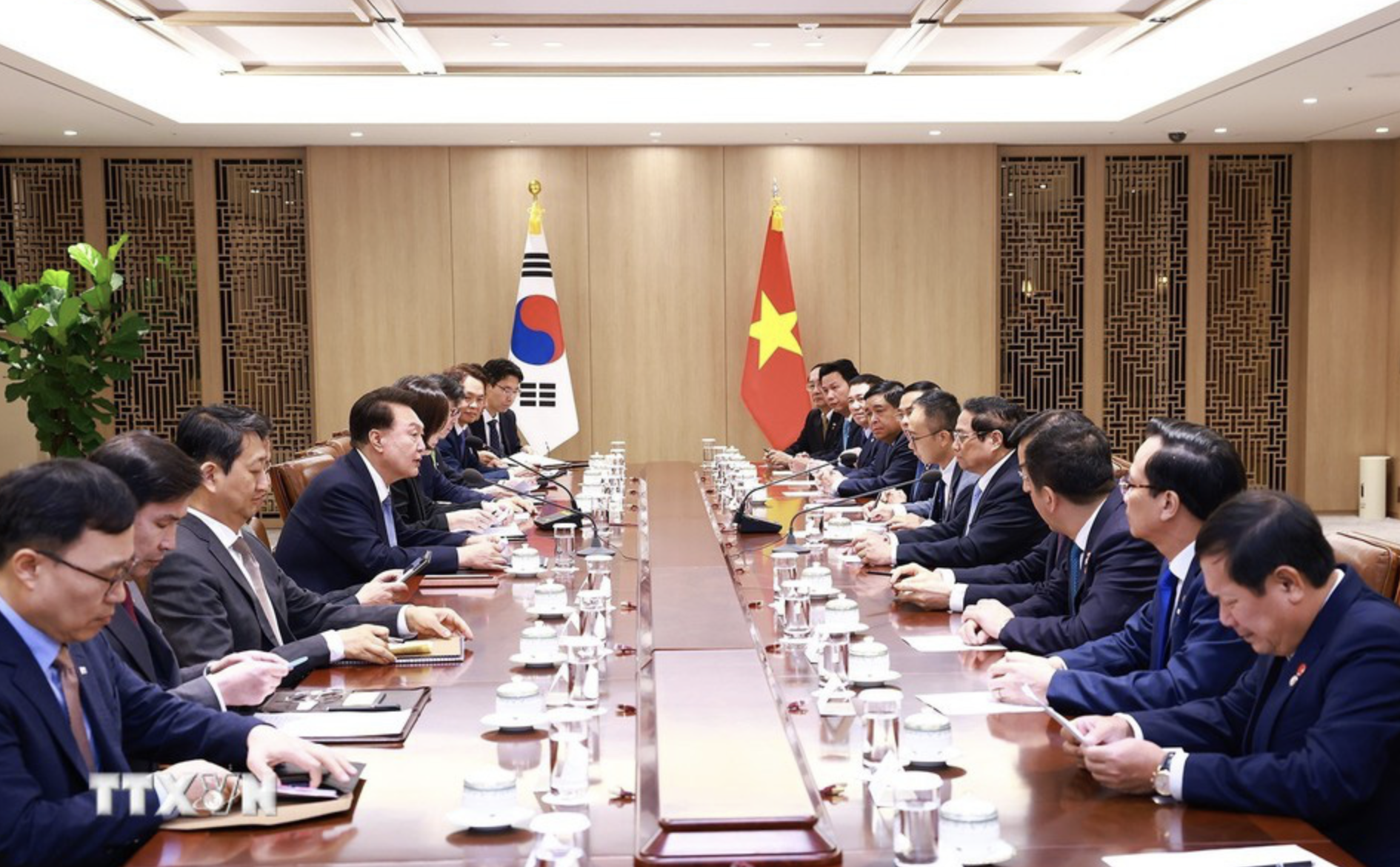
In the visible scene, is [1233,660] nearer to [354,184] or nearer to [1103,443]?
[1103,443]

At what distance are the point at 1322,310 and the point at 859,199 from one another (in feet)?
11.1

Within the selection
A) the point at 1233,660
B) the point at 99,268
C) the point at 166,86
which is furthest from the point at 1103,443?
the point at 99,268

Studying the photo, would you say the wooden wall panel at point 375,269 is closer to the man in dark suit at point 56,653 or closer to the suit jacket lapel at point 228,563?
the suit jacket lapel at point 228,563

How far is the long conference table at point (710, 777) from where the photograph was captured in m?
2.04

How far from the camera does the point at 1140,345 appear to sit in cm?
1056

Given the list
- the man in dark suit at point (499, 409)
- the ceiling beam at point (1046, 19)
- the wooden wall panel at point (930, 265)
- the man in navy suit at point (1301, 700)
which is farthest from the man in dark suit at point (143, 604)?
the wooden wall panel at point (930, 265)

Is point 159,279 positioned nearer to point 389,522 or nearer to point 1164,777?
point 389,522

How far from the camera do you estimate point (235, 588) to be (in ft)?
10.9

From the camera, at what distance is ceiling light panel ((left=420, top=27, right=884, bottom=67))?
311 inches

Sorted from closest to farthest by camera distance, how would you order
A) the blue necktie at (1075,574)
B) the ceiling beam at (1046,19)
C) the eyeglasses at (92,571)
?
1. the eyeglasses at (92,571)
2. the blue necktie at (1075,574)
3. the ceiling beam at (1046,19)

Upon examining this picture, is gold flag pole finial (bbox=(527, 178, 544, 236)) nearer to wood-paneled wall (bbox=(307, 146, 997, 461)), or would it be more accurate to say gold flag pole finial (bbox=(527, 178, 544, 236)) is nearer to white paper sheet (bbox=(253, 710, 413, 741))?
wood-paneled wall (bbox=(307, 146, 997, 461))

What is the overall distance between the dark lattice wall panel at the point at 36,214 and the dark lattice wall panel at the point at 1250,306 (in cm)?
802

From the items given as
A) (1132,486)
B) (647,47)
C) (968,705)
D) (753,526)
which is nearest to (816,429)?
(647,47)

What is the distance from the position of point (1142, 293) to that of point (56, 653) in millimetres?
9428
